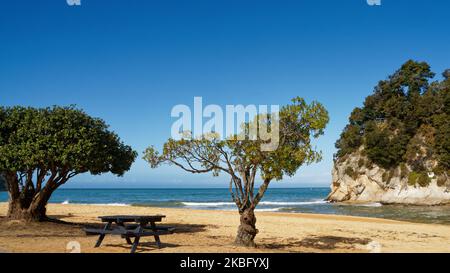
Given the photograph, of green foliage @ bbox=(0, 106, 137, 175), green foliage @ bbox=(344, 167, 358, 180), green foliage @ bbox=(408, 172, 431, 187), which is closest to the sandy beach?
green foliage @ bbox=(0, 106, 137, 175)

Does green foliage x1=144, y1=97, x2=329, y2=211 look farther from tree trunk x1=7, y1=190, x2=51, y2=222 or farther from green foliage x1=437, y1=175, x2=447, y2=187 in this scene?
green foliage x1=437, y1=175, x2=447, y2=187

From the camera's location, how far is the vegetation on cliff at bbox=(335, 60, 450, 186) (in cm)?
6525

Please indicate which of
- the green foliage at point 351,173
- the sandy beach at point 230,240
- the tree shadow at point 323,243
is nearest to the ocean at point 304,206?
the green foliage at point 351,173

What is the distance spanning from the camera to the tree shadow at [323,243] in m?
16.4

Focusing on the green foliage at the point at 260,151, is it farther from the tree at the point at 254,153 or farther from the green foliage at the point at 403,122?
the green foliage at the point at 403,122

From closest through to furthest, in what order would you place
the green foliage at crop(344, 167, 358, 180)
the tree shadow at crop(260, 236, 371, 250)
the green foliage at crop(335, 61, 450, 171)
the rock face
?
1. the tree shadow at crop(260, 236, 371, 250)
2. the rock face
3. the green foliage at crop(335, 61, 450, 171)
4. the green foliage at crop(344, 167, 358, 180)

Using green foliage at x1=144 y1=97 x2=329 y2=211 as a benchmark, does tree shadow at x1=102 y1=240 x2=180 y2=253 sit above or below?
below

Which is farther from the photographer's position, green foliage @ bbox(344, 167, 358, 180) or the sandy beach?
green foliage @ bbox(344, 167, 358, 180)

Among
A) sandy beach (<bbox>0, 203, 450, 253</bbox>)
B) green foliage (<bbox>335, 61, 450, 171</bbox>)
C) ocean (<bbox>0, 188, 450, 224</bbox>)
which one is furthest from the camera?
green foliage (<bbox>335, 61, 450, 171</bbox>)

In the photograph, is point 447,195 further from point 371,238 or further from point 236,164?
point 236,164

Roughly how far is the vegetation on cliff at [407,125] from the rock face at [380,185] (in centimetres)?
100

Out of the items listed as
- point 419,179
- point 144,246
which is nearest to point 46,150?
point 144,246
